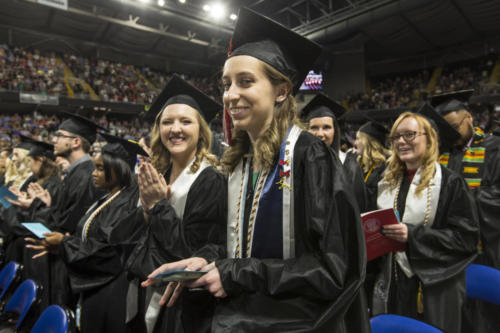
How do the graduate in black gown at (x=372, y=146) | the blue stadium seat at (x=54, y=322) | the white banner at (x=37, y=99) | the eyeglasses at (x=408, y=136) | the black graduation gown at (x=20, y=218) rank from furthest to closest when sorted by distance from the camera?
the white banner at (x=37, y=99) < the graduate in black gown at (x=372, y=146) < the black graduation gown at (x=20, y=218) < the eyeglasses at (x=408, y=136) < the blue stadium seat at (x=54, y=322)

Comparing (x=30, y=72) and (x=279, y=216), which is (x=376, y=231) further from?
(x=30, y=72)

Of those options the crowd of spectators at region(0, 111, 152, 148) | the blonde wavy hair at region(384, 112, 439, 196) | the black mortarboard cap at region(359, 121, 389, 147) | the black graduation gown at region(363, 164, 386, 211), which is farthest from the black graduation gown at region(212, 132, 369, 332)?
the crowd of spectators at region(0, 111, 152, 148)

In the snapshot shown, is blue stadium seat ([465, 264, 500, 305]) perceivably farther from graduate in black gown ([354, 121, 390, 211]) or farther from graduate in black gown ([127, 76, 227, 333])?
graduate in black gown ([127, 76, 227, 333])

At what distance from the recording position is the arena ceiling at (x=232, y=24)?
47.3 ft

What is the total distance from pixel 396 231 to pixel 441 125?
1.38m

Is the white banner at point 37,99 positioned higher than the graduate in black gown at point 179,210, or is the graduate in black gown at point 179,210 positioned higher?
the white banner at point 37,99

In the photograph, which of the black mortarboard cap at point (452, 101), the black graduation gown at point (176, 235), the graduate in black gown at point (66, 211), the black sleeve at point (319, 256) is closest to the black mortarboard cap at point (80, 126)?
the graduate in black gown at point (66, 211)

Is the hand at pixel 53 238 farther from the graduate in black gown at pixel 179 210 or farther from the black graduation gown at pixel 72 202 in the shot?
the graduate in black gown at pixel 179 210

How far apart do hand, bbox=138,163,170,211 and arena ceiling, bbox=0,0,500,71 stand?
14.7 meters

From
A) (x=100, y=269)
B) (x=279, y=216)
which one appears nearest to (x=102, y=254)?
(x=100, y=269)

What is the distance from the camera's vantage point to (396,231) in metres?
1.98

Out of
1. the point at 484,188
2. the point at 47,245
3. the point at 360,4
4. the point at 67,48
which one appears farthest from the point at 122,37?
the point at 484,188

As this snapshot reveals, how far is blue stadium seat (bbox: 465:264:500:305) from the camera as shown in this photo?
2.05 meters

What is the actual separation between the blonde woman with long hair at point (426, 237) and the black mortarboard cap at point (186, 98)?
1.51 meters
